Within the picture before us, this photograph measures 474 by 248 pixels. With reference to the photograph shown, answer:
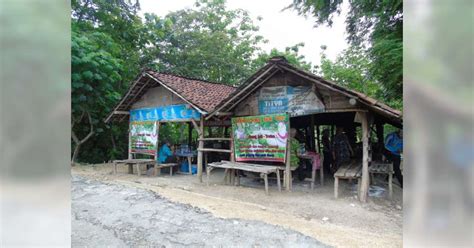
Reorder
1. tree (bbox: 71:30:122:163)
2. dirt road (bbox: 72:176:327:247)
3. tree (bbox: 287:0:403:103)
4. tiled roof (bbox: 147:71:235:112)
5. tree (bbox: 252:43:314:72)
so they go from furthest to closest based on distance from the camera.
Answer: tree (bbox: 252:43:314:72)
tree (bbox: 71:30:122:163)
tiled roof (bbox: 147:71:235:112)
tree (bbox: 287:0:403:103)
dirt road (bbox: 72:176:327:247)

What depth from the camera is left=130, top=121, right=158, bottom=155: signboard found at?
11.4 metres

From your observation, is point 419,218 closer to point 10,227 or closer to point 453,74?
point 453,74

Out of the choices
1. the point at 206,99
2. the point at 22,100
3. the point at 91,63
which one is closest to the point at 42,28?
the point at 22,100

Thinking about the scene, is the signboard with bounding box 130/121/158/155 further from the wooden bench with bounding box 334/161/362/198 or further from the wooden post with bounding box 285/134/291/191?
the wooden bench with bounding box 334/161/362/198

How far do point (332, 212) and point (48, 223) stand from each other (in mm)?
5834

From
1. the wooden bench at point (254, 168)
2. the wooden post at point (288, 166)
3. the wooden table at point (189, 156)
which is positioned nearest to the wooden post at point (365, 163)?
the wooden post at point (288, 166)

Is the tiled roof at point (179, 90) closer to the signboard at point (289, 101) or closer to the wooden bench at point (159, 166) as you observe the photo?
the signboard at point (289, 101)

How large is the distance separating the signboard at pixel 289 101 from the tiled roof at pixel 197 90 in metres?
1.80

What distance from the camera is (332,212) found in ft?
20.4

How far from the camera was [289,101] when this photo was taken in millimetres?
7988

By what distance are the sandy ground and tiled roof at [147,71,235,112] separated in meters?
2.68

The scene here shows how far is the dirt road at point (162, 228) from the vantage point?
445 centimetres

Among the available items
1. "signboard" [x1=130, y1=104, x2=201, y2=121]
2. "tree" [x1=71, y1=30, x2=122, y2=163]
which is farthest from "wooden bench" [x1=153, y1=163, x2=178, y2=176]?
"tree" [x1=71, y1=30, x2=122, y2=163]

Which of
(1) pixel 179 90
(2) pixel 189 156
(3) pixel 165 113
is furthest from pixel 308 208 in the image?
(3) pixel 165 113
